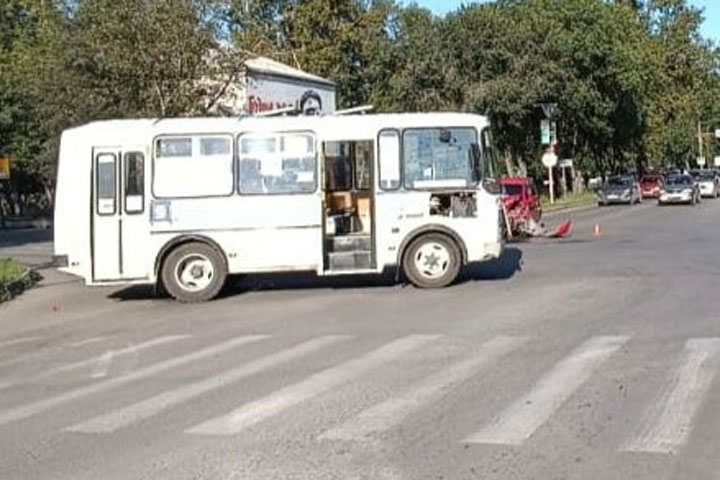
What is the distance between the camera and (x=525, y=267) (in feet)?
69.5

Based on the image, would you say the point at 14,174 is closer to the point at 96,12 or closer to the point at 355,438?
the point at 96,12

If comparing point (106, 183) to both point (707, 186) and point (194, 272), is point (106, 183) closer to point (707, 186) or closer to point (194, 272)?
point (194, 272)

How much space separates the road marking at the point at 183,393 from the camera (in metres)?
8.42

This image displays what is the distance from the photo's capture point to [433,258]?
1820cm

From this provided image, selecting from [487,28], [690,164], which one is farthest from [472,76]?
[690,164]

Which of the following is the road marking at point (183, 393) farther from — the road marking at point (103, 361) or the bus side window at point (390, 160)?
the bus side window at point (390, 160)

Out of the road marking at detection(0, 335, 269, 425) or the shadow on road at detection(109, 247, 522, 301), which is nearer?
the road marking at detection(0, 335, 269, 425)

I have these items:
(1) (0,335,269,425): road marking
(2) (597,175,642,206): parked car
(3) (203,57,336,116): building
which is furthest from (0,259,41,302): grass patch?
(2) (597,175,642,206): parked car

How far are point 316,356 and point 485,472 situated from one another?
16.3ft

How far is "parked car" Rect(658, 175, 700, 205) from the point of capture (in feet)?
188

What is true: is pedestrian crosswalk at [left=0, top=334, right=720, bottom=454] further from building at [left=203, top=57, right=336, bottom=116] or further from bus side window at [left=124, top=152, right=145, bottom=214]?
building at [left=203, top=57, right=336, bottom=116]

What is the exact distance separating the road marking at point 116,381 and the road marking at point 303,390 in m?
1.67

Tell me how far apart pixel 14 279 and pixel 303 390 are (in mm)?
12444

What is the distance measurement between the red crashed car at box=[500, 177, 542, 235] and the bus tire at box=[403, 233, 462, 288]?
11057 mm
